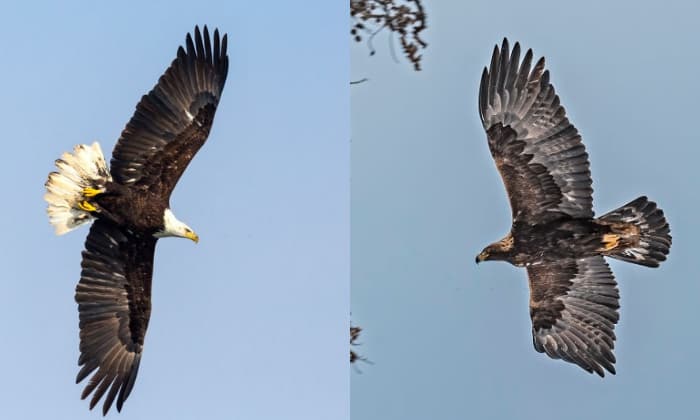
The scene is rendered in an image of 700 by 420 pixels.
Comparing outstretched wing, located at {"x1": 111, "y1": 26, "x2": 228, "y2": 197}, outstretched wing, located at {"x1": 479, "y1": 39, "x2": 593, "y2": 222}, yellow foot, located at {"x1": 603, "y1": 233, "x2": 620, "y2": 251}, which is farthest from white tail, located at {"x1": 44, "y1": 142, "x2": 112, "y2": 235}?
yellow foot, located at {"x1": 603, "y1": 233, "x2": 620, "y2": 251}

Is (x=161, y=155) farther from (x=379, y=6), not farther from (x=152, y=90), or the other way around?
(x=379, y=6)

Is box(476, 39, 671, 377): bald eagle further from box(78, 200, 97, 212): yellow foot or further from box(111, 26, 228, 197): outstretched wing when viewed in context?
box(78, 200, 97, 212): yellow foot

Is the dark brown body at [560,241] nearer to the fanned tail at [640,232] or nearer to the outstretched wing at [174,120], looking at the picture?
the fanned tail at [640,232]

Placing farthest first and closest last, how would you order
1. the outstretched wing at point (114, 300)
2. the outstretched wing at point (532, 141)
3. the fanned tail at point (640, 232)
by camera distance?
1. the fanned tail at point (640, 232)
2. the outstretched wing at point (114, 300)
3. the outstretched wing at point (532, 141)

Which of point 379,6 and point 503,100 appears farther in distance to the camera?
point 503,100

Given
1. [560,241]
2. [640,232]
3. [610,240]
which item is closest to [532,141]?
[560,241]

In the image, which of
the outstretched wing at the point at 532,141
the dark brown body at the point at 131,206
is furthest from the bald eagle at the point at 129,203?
the outstretched wing at the point at 532,141

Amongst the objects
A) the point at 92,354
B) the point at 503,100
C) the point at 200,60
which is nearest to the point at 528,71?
the point at 503,100
